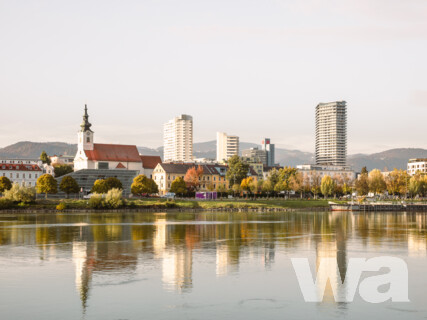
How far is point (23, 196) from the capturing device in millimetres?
113938

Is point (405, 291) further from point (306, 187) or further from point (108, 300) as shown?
Result: point (306, 187)

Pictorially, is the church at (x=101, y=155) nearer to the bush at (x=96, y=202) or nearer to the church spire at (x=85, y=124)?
the church spire at (x=85, y=124)

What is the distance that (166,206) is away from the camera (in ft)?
404

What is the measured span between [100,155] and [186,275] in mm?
159263

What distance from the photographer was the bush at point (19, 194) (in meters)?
112

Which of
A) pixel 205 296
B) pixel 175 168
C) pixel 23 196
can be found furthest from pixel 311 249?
pixel 175 168

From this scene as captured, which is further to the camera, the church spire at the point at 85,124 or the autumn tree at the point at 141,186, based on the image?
the church spire at the point at 85,124

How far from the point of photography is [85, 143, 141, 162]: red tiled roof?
188 m

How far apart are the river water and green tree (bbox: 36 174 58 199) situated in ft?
235

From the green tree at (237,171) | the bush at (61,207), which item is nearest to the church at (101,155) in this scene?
the green tree at (237,171)

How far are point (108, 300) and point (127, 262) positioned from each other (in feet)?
39.3

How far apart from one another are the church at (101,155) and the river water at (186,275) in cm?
12683

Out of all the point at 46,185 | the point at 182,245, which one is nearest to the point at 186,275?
the point at 182,245

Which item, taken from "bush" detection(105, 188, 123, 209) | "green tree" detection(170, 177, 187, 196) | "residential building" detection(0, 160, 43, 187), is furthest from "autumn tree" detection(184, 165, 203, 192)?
"bush" detection(105, 188, 123, 209)
